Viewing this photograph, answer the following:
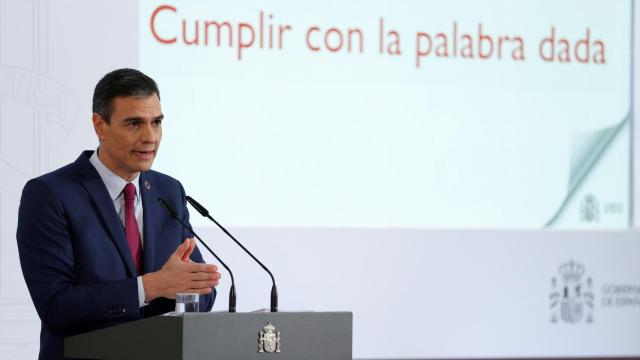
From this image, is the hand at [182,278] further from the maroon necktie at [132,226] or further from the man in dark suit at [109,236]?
the maroon necktie at [132,226]

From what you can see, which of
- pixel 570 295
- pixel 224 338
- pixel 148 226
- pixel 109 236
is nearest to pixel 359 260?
pixel 570 295

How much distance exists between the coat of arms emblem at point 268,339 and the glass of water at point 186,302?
0.17 meters

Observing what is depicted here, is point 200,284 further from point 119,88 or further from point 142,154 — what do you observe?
point 119,88

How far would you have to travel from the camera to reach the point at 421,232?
4516mm

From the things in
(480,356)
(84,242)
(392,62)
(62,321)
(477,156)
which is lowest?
(480,356)

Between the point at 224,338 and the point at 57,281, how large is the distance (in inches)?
19.8

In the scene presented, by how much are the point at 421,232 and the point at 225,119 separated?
98 centimetres

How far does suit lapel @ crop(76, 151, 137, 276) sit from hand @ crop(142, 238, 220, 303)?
0.19 metres

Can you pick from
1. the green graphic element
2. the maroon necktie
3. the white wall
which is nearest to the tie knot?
the maroon necktie

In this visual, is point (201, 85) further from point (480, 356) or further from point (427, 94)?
point (480, 356)

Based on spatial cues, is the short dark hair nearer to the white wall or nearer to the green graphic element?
the white wall

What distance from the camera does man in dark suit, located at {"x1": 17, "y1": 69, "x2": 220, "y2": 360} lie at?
2.40m

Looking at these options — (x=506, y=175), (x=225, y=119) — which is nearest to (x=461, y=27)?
(x=506, y=175)

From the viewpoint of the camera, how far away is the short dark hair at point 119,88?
2582 millimetres
